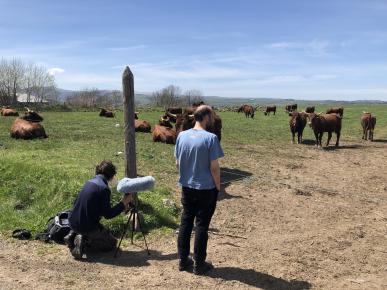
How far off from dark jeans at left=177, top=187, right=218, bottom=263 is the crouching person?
1.08 metres

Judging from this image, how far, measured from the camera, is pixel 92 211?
667cm

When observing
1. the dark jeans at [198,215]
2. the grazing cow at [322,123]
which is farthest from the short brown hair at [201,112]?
the grazing cow at [322,123]

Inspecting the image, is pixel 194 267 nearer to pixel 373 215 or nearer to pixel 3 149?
pixel 373 215

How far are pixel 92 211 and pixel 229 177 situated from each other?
6.56 metres

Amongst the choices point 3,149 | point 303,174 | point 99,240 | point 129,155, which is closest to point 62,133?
point 3,149

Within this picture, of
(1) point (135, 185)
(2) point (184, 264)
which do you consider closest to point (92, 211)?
(1) point (135, 185)

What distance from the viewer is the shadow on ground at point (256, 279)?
5961 mm

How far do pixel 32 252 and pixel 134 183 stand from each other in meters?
1.99

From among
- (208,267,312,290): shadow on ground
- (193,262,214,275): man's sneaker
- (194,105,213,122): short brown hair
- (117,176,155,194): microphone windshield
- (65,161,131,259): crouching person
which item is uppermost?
(194,105,213,122): short brown hair

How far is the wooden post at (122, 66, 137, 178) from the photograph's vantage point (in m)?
7.97

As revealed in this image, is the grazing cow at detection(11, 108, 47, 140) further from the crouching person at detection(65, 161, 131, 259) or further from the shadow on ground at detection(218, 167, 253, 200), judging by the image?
the crouching person at detection(65, 161, 131, 259)

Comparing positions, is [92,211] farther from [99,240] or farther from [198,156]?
[198,156]

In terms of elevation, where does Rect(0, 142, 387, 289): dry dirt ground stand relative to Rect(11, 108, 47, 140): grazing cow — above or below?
below

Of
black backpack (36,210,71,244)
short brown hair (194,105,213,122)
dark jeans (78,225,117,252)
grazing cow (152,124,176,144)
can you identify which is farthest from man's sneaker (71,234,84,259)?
grazing cow (152,124,176,144)
